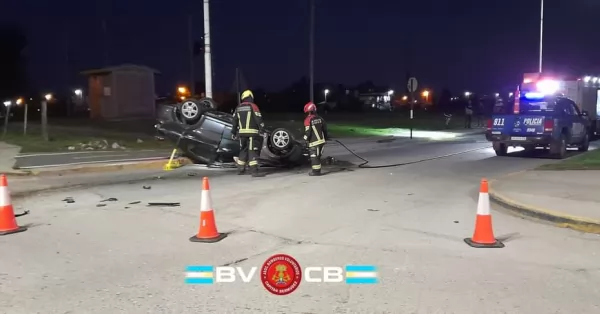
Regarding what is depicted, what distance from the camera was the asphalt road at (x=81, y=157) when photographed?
579 inches

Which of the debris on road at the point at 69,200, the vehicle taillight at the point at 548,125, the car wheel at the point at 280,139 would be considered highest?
the vehicle taillight at the point at 548,125

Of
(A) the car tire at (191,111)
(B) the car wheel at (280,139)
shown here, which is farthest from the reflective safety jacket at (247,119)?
(A) the car tire at (191,111)

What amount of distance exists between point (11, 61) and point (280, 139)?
56.6m

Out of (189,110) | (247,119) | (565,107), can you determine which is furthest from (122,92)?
(565,107)

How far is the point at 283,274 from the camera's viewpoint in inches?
221

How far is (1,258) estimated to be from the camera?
6336mm

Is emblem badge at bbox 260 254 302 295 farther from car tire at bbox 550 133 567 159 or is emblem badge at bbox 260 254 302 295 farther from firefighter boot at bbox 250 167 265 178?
car tire at bbox 550 133 567 159

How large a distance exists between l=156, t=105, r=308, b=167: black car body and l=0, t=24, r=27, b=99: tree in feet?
177

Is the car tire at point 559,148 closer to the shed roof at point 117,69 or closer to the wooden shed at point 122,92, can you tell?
the wooden shed at point 122,92

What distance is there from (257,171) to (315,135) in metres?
1.62

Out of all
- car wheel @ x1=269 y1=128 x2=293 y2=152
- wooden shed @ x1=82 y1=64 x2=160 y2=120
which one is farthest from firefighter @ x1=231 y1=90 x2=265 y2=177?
wooden shed @ x1=82 y1=64 x2=160 y2=120

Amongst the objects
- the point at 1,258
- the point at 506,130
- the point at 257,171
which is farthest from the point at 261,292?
the point at 506,130

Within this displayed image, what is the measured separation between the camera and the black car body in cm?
1459

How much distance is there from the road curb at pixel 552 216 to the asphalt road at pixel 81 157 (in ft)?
34.0
